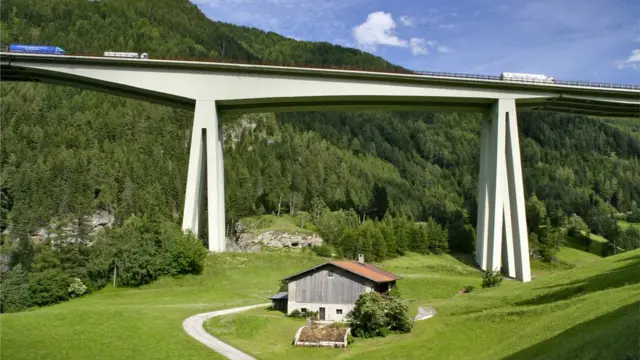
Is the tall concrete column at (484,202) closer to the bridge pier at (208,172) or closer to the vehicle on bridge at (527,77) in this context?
the vehicle on bridge at (527,77)

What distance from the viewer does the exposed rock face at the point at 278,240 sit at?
265ft

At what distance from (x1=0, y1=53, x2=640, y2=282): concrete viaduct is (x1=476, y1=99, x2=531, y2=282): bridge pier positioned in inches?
3.9

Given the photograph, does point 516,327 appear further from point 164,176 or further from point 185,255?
point 164,176

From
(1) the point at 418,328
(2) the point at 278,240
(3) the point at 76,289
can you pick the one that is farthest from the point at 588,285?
(2) the point at 278,240

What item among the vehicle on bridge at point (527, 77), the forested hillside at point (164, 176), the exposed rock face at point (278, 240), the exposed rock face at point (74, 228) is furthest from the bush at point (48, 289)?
the vehicle on bridge at point (527, 77)

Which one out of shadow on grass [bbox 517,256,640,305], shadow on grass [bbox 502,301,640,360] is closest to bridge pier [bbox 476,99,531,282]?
shadow on grass [bbox 517,256,640,305]

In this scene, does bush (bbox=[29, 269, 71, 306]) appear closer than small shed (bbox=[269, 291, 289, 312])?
No

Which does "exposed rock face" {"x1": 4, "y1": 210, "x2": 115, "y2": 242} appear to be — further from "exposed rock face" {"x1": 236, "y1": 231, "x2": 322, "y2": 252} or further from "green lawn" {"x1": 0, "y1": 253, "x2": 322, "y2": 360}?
"green lawn" {"x1": 0, "y1": 253, "x2": 322, "y2": 360}

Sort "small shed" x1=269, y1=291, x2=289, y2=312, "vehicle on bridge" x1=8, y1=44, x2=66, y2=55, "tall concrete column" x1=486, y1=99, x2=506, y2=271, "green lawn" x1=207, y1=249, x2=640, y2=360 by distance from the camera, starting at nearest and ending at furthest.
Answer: "green lawn" x1=207, y1=249, x2=640, y2=360 < "small shed" x1=269, y1=291, x2=289, y2=312 < "tall concrete column" x1=486, y1=99, x2=506, y2=271 < "vehicle on bridge" x1=8, y1=44, x2=66, y2=55

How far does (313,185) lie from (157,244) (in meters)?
58.2

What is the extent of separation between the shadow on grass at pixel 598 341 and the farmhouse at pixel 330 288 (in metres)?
15.4

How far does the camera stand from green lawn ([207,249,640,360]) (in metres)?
17.2

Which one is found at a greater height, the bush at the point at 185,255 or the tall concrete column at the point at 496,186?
the tall concrete column at the point at 496,186

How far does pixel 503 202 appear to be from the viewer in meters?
54.3
